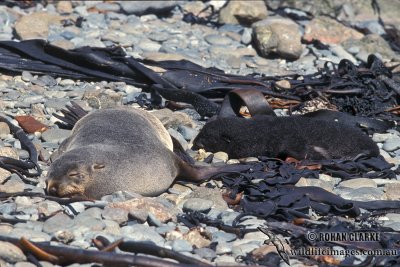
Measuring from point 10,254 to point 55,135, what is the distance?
2657mm

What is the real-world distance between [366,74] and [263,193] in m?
3.41

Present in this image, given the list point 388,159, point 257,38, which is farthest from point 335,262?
point 257,38

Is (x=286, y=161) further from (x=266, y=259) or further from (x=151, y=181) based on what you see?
(x=266, y=259)

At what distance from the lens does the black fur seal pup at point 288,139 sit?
7680mm

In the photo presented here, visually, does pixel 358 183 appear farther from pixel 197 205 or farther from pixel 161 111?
pixel 161 111

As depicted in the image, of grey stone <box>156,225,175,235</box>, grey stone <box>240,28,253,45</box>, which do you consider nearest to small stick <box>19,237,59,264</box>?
grey stone <box>156,225,175,235</box>

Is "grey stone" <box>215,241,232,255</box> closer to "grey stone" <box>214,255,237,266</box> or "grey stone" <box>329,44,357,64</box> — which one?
"grey stone" <box>214,255,237,266</box>

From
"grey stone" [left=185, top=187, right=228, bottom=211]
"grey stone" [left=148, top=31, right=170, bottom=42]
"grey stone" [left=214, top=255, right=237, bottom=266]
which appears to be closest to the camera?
"grey stone" [left=214, top=255, right=237, bottom=266]

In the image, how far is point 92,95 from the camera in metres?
8.79

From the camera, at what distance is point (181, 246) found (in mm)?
5676

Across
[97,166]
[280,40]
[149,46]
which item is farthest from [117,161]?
[280,40]

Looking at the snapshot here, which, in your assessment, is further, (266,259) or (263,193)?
(263,193)

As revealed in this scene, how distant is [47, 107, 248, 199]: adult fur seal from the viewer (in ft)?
20.5

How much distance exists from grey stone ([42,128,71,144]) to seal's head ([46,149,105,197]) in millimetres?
1553
